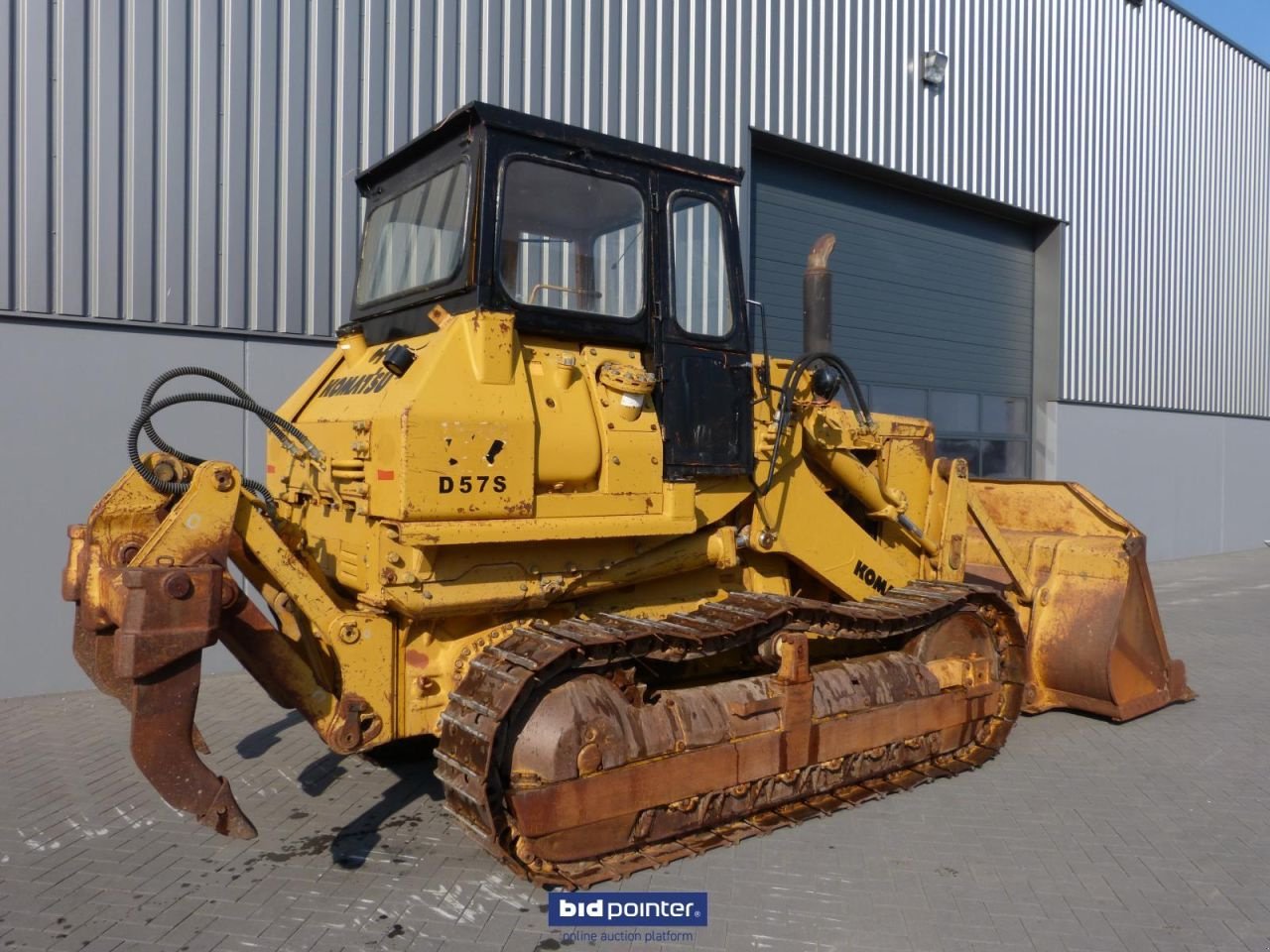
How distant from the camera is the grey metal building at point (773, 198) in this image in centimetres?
725

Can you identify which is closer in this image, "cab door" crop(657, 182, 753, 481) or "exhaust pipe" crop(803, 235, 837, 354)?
"cab door" crop(657, 182, 753, 481)

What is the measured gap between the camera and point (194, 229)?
7.71 m

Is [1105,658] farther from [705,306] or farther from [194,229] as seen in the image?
[194,229]

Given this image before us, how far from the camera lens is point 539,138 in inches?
176

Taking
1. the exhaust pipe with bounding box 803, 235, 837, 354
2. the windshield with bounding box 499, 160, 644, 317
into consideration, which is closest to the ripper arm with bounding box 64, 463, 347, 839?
the windshield with bounding box 499, 160, 644, 317

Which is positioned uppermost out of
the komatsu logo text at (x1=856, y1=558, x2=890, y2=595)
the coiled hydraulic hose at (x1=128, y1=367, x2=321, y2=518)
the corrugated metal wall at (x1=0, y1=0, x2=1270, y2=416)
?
the corrugated metal wall at (x1=0, y1=0, x2=1270, y2=416)

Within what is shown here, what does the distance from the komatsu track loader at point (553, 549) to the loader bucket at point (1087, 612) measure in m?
1.10

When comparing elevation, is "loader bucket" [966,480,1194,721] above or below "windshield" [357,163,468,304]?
below

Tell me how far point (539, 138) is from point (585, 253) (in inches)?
22.4

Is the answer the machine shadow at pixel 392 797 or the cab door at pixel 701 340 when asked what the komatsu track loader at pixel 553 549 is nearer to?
the cab door at pixel 701 340

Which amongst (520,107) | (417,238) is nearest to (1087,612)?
(417,238)

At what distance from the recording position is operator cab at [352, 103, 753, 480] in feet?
14.4

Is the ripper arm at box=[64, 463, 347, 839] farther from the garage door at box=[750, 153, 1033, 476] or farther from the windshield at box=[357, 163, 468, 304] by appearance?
the garage door at box=[750, 153, 1033, 476]

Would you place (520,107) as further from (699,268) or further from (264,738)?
(264,738)
